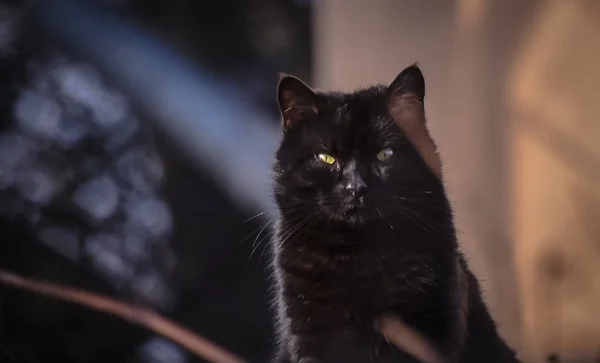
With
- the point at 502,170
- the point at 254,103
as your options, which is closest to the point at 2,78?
the point at 254,103

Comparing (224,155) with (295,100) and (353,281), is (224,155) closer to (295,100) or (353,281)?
(295,100)

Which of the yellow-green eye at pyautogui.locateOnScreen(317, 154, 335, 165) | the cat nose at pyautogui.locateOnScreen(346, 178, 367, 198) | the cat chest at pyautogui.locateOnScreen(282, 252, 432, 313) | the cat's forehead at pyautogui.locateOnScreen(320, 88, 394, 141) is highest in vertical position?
the cat's forehead at pyautogui.locateOnScreen(320, 88, 394, 141)

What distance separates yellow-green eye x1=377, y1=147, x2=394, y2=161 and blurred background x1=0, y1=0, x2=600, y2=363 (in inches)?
5.5

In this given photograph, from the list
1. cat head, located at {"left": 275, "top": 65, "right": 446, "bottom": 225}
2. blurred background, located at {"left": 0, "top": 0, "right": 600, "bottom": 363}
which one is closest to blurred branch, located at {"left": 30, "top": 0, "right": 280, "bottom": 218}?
blurred background, located at {"left": 0, "top": 0, "right": 600, "bottom": 363}

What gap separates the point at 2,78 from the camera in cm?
97

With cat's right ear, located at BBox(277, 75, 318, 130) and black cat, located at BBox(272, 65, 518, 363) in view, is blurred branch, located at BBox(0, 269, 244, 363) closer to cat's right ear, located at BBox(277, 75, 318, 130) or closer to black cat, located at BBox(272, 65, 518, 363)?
black cat, located at BBox(272, 65, 518, 363)

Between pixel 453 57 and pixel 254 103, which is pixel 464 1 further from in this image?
pixel 254 103

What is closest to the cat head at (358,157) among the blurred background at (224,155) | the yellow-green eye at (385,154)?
the yellow-green eye at (385,154)

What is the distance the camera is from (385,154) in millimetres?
850

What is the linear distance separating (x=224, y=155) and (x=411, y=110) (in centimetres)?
31

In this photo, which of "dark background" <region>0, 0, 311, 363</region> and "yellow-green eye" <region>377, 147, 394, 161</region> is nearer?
"yellow-green eye" <region>377, 147, 394, 161</region>

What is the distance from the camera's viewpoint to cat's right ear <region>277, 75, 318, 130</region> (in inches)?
34.9

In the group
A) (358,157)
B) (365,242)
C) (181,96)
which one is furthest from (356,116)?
(181,96)

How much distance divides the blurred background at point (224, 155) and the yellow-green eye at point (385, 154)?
0.14m
